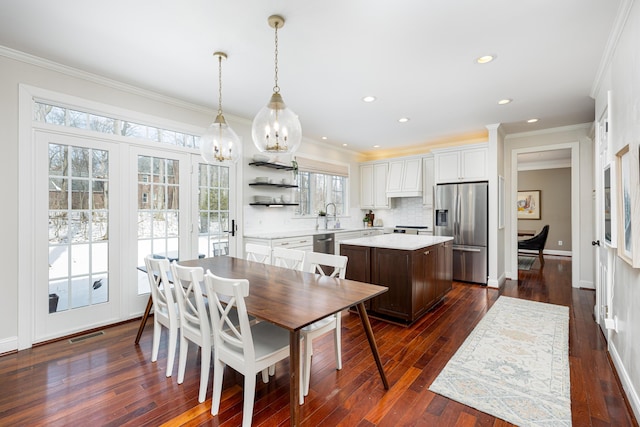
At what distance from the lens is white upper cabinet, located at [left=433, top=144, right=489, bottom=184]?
4.98 meters

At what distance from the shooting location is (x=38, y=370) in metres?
2.31

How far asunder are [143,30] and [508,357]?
3.88 meters

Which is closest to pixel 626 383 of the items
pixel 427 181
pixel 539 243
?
pixel 427 181

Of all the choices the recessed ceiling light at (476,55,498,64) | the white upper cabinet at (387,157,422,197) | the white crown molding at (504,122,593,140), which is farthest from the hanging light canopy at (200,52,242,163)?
the white crown molding at (504,122,593,140)

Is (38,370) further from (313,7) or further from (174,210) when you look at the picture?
(313,7)

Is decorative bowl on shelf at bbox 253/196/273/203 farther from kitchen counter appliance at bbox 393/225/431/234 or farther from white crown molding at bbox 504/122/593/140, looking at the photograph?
white crown molding at bbox 504/122/593/140

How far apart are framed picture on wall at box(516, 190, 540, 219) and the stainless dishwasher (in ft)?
21.1

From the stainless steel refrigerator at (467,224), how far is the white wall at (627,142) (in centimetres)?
240

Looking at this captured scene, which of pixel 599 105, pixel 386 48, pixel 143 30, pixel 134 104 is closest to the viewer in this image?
pixel 143 30

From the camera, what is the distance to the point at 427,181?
5.96 m

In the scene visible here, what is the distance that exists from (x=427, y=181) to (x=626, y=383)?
4.34m

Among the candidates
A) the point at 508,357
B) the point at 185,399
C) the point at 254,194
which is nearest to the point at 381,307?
the point at 508,357

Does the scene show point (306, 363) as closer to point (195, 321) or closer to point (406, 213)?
point (195, 321)

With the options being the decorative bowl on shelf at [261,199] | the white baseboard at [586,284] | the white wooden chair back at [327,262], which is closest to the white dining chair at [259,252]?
the white wooden chair back at [327,262]
